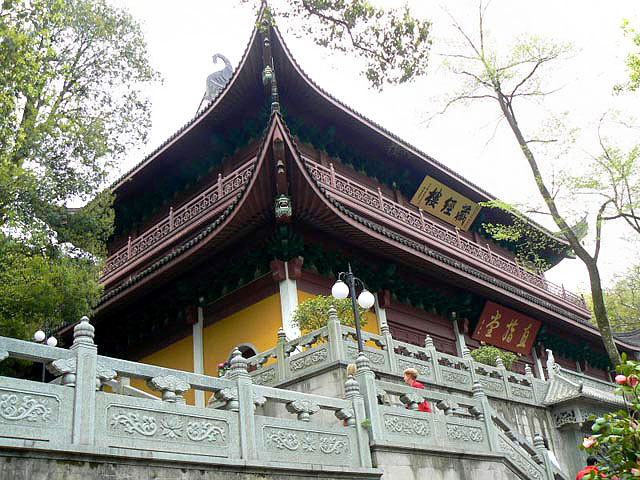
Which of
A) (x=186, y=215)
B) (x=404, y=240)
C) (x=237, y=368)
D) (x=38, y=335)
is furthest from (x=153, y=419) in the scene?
(x=186, y=215)

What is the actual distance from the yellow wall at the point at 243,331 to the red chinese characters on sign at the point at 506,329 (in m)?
5.96

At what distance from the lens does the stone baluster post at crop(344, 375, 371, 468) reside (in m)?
6.46

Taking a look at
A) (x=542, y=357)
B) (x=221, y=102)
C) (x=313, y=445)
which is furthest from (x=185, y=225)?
(x=542, y=357)

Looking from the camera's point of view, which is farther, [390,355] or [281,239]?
[281,239]

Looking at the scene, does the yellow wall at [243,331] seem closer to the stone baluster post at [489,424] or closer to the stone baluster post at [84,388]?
the stone baluster post at [489,424]

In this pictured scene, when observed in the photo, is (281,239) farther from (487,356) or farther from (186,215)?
(487,356)

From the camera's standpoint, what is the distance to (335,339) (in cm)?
854

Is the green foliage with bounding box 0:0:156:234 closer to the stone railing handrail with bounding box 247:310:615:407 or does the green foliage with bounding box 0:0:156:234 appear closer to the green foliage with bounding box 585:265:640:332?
the stone railing handrail with bounding box 247:310:615:407

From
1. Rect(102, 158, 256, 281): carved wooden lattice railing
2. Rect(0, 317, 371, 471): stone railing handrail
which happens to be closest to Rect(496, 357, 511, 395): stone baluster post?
Rect(102, 158, 256, 281): carved wooden lattice railing

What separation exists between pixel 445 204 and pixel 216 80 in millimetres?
7592

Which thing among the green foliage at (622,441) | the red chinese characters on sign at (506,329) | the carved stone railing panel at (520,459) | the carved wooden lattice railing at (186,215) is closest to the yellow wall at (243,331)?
the carved wooden lattice railing at (186,215)

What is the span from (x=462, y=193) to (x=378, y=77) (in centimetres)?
992

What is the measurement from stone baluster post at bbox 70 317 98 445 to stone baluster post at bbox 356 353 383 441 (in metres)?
3.05

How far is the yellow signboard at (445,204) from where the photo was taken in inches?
656
